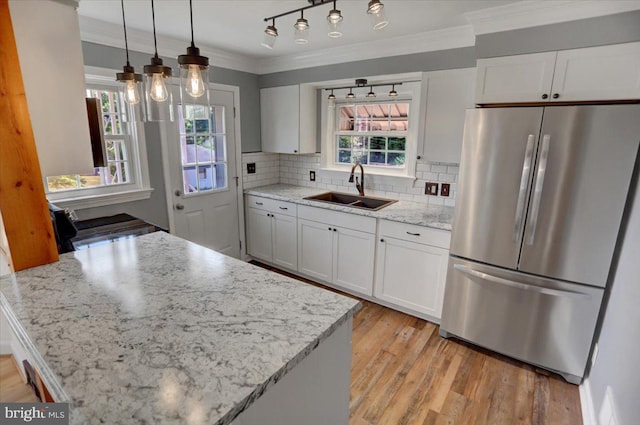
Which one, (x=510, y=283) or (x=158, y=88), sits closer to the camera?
(x=158, y=88)

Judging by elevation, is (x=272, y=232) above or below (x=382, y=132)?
below

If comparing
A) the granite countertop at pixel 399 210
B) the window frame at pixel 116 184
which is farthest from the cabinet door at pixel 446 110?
the window frame at pixel 116 184

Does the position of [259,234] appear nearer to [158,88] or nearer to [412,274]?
[412,274]

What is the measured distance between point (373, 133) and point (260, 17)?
5.27 ft

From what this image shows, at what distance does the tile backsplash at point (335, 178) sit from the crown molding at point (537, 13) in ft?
3.67

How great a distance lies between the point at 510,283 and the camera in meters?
2.13

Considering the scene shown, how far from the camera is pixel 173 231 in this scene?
127 inches

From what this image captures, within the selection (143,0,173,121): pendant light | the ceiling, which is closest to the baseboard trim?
the ceiling

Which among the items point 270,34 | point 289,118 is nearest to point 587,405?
point 270,34

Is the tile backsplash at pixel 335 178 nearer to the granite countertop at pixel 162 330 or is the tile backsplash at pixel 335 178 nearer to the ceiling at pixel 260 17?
the ceiling at pixel 260 17

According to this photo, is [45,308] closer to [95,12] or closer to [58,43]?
[58,43]

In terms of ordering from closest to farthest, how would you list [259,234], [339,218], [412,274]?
[412,274] < [339,218] < [259,234]

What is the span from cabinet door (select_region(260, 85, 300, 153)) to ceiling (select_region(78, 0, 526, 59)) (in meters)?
0.63

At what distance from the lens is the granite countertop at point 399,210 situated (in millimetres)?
2568
